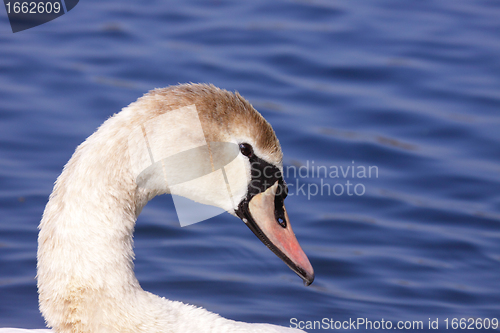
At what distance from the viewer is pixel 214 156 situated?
129 inches

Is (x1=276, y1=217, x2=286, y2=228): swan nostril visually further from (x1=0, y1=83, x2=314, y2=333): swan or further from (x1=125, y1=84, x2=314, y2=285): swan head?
(x1=0, y1=83, x2=314, y2=333): swan

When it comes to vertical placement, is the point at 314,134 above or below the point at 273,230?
above

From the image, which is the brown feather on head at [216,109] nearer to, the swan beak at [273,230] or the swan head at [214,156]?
the swan head at [214,156]

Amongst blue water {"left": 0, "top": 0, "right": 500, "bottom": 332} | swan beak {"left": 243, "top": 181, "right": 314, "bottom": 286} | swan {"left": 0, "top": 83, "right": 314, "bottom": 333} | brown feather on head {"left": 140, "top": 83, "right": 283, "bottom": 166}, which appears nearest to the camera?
swan {"left": 0, "top": 83, "right": 314, "bottom": 333}

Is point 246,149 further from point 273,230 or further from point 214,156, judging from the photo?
point 273,230

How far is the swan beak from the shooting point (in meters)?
3.51

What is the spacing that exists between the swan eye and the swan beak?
26cm

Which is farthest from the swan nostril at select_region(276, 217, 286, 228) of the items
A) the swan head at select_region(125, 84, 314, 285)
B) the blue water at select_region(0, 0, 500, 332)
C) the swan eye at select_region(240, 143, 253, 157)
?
the blue water at select_region(0, 0, 500, 332)

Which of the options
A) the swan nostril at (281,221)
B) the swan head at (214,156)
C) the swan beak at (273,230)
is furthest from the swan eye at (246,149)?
the swan nostril at (281,221)

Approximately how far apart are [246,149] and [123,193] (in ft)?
2.15

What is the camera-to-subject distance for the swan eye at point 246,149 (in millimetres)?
3304

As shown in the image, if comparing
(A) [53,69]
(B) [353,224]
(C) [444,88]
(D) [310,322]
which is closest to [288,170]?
(B) [353,224]

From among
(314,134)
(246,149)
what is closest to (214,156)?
(246,149)

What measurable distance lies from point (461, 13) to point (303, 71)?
2.64 metres
